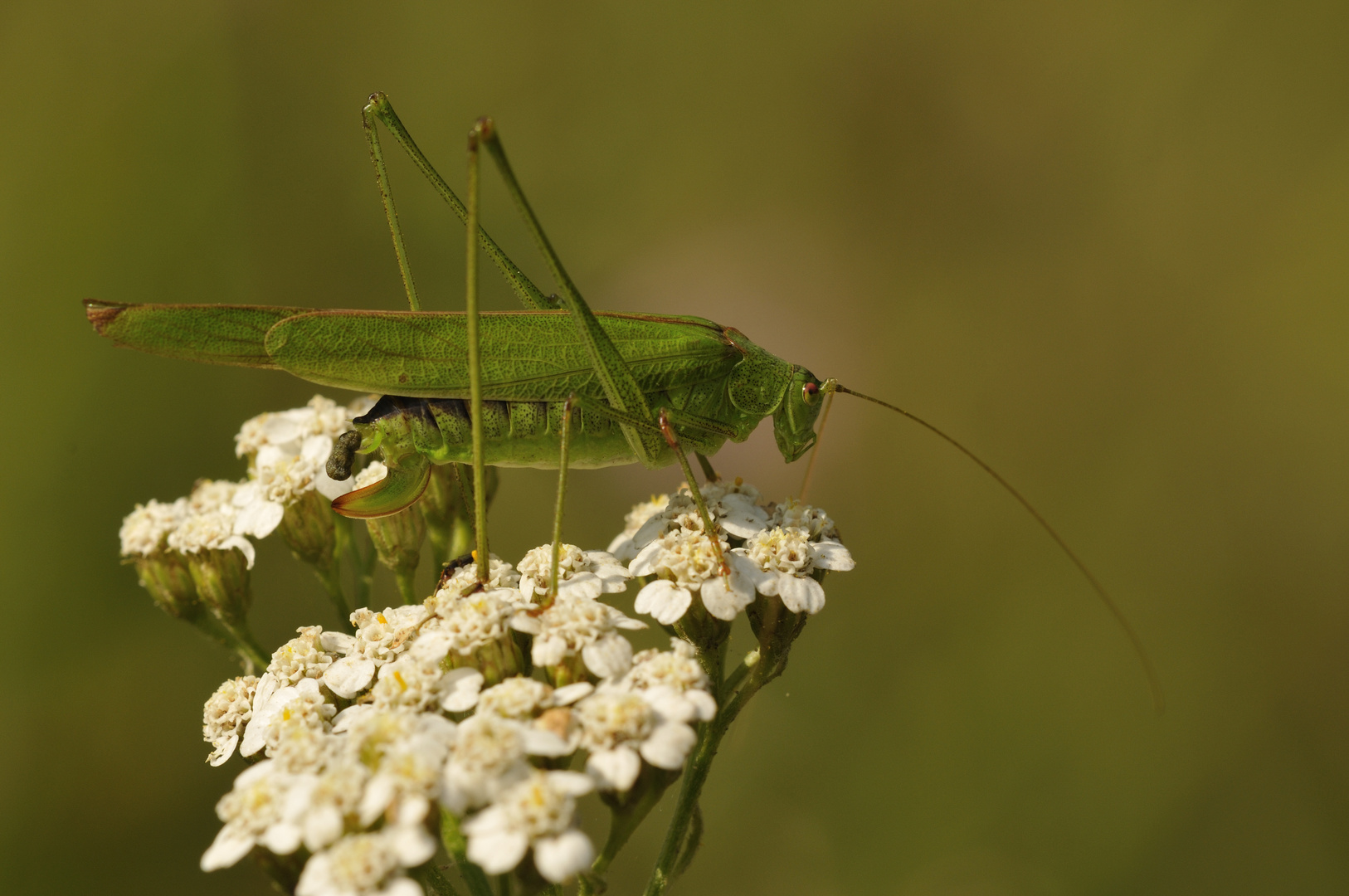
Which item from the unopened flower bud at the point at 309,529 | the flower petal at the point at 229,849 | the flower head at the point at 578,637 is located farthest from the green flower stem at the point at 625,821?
the unopened flower bud at the point at 309,529

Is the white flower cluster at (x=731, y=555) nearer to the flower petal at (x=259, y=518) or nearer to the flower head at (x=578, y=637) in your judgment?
the flower head at (x=578, y=637)

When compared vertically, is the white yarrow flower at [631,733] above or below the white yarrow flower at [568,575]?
below

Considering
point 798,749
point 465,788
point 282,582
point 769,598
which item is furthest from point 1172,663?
point 282,582

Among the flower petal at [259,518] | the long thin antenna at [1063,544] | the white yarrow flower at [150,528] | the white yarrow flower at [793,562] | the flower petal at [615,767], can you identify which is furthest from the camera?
the white yarrow flower at [150,528]

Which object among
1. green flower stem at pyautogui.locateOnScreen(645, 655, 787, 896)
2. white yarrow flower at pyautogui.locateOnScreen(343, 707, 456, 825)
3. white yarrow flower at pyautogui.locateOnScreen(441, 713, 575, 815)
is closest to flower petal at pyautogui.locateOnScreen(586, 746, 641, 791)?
white yarrow flower at pyautogui.locateOnScreen(441, 713, 575, 815)

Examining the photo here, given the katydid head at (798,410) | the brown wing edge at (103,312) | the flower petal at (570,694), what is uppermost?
the brown wing edge at (103,312)

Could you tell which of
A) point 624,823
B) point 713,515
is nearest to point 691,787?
point 624,823
